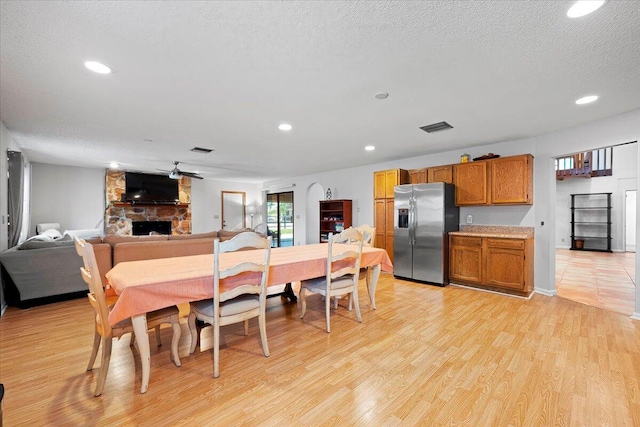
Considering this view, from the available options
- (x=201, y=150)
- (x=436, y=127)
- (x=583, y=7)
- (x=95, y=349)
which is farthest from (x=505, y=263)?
(x=201, y=150)

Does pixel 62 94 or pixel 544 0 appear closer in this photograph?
pixel 544 0

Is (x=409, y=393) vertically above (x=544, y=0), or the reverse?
(x=544, y=0)

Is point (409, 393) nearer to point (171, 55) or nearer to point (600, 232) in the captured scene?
point (171, 55)

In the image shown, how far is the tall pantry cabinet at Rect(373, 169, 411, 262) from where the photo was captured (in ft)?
18.0

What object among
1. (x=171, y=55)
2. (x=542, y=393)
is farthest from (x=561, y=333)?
(x=171, y=55)

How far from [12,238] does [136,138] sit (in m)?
2.28

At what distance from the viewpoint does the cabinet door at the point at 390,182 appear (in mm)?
5457

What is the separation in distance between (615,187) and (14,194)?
1409 cm

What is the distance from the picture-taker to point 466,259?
4465mm

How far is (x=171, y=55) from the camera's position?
2031 millimetres

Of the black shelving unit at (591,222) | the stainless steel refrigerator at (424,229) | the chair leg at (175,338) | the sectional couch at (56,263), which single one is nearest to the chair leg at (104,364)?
the chair leg at (175,338)

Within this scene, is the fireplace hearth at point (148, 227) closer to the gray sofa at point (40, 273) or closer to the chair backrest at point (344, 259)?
the gray sofa at point (40, 273)

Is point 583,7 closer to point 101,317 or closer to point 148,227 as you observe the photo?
point 101,317

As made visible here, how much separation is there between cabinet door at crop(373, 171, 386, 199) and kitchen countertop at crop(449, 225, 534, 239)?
1.64 metres
